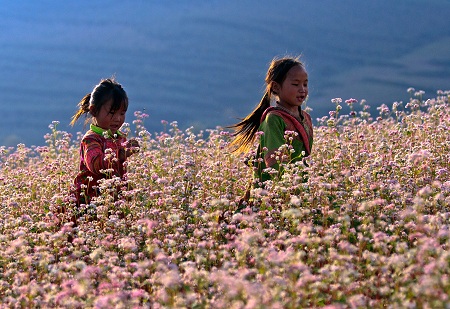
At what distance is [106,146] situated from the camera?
26.9 ft

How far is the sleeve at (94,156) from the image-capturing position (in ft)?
26.1

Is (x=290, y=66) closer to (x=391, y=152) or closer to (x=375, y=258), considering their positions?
(x=391, y=152)

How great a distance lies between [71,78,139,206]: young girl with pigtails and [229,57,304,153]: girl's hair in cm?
150

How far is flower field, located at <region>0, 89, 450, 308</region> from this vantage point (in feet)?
14.1

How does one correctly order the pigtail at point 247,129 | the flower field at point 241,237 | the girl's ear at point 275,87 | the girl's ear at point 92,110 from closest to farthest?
the flower field at point 241,237 → the girl's ear at point 275,87 → the girl's ear at point 92,110 → the pigtail at point 247,129

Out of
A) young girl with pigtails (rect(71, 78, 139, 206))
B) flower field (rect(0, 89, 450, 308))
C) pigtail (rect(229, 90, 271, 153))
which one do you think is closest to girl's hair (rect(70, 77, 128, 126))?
young girl with pigtails (rect(71, 78, 139, 206))

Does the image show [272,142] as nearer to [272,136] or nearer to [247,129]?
[272,136]

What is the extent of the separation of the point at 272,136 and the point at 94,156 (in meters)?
2.26

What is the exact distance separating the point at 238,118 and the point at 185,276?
4.28m

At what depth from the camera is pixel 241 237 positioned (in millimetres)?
4738

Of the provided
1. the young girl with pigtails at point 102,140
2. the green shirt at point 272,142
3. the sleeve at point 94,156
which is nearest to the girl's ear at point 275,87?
the green shirt at point 272,142

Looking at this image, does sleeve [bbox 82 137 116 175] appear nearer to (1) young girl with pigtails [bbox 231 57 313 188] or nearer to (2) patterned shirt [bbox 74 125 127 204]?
(2) patterned shirt [bbox 74 125 127 204]

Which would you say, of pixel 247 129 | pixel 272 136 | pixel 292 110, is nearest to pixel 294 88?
pixel 292 110

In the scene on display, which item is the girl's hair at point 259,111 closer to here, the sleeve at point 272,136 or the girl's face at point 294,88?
the girl's face at point 294,88
